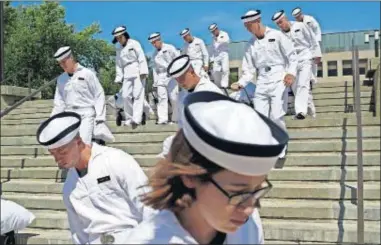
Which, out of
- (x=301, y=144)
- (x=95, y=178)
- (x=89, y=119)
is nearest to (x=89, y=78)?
(x=89, y=119)

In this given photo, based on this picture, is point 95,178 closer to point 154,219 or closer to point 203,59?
point 154,219

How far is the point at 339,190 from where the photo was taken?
649cm

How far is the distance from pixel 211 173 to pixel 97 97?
611 centimetres

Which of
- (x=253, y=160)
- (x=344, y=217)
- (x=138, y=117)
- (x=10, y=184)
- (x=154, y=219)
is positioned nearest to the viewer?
(x=253, y=160)

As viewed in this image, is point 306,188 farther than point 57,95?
No

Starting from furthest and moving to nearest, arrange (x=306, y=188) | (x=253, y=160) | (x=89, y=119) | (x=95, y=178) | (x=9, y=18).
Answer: (x=9, y=18)
(x=89, y=119)
(x=306, y=188)
(x=95, y=178)
(x=253, y=160)

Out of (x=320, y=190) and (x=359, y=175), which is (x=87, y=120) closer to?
(x=320, y=190)

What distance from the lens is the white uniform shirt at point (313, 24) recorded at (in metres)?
11.8

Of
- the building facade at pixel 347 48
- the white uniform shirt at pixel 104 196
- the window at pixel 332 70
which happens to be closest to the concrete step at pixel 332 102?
the building facade at pixel 347 48

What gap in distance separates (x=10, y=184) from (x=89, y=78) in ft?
6.98

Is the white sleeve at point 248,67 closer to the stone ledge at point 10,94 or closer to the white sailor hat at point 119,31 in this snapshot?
the white sailor hat at point 119,31

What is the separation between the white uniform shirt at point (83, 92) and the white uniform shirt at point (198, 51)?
19.2 feet

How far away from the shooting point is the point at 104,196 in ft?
10.9

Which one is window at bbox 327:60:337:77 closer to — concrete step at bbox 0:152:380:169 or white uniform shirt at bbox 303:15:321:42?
white uniform shirt at bbox 303:15:321:42
